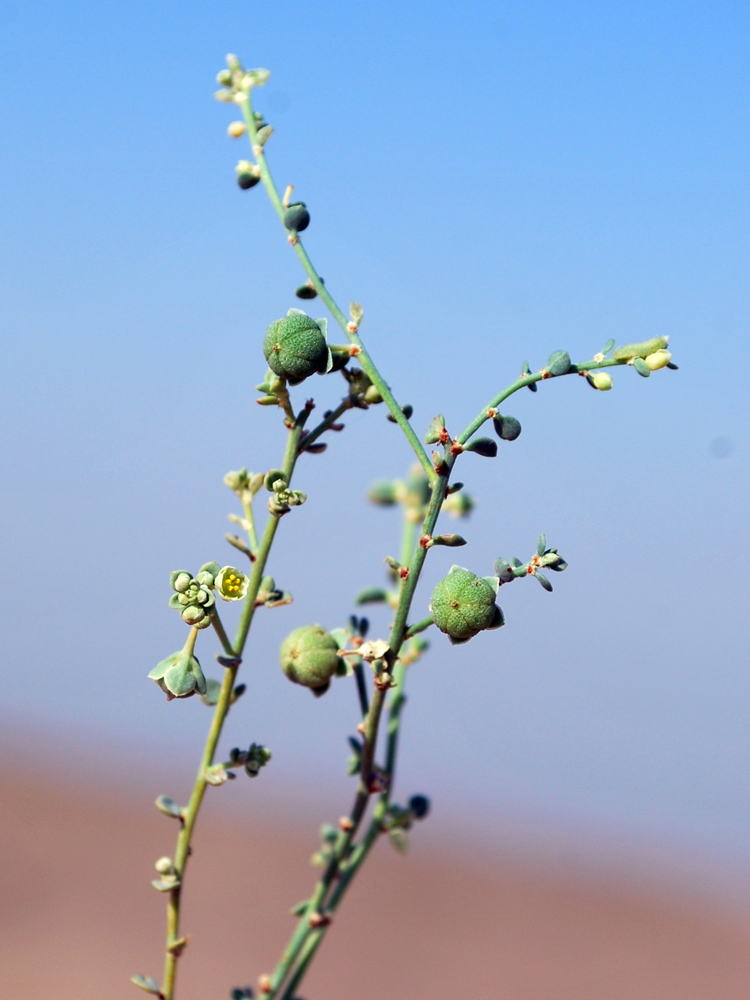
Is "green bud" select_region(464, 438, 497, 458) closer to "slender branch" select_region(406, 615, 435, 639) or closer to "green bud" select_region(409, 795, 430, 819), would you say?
"slender branch" select_region(406, 615, 435, 639)

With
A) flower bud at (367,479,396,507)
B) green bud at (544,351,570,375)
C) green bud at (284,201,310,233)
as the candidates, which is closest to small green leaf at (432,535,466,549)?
green bud at (544,351,570,375)

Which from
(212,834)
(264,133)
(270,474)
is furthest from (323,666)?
(212,834)

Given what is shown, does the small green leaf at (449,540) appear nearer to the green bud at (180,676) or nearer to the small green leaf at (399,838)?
the green bud at (180,676)

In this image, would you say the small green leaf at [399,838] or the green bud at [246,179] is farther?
the small green leaf at [399,838]

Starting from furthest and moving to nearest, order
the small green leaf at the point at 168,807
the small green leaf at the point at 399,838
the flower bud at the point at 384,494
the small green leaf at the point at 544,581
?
the flower bud at the point at 384,494 → the small green leaf at the point at 399,838 → the small green leaf at the point at 168,807 → the small green leaf at the point at 544,581

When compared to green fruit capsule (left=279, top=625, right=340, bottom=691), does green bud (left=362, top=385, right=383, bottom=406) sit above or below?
above

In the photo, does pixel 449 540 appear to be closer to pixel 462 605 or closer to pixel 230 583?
pixel 462 605

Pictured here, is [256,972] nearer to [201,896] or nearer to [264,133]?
Result: [201,896]

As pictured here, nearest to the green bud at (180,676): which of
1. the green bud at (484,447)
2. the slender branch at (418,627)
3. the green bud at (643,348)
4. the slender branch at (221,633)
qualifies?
the slender branch at (221,633)
